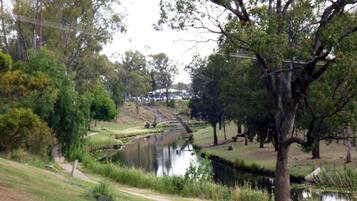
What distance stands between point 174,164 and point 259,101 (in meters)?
8.73

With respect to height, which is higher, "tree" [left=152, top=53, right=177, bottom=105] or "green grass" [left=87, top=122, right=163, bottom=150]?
"tree" [left=152, top=53, right=177, bottom=105]

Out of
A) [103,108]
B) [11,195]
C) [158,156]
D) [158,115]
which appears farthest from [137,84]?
[11,195]

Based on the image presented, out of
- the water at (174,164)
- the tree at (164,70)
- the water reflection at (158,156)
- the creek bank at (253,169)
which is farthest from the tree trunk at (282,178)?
the tree at (164,70)

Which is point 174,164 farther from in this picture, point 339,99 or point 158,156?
point 339,99

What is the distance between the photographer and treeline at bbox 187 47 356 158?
12.8 meters

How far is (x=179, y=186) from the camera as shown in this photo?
23328mm

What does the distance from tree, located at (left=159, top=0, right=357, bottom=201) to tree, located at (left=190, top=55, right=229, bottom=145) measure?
127 ft

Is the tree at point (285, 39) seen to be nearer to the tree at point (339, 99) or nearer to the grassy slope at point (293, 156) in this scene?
the tree at point (339, 99)

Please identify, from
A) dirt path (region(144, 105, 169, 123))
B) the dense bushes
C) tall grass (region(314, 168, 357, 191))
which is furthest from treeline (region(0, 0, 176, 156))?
dirt path (region(144, 105, 169, 123))

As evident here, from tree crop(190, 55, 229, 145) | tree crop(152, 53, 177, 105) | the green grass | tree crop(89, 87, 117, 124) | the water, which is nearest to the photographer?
the water

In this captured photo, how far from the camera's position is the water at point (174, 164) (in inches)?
1046

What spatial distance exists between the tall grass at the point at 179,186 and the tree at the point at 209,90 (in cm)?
2785

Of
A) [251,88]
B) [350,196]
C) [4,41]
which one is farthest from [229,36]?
[4,41]

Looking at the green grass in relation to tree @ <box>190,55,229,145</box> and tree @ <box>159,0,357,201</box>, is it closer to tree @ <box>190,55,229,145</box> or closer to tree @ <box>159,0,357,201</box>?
tree @ <box>190,55,229,145</box>
